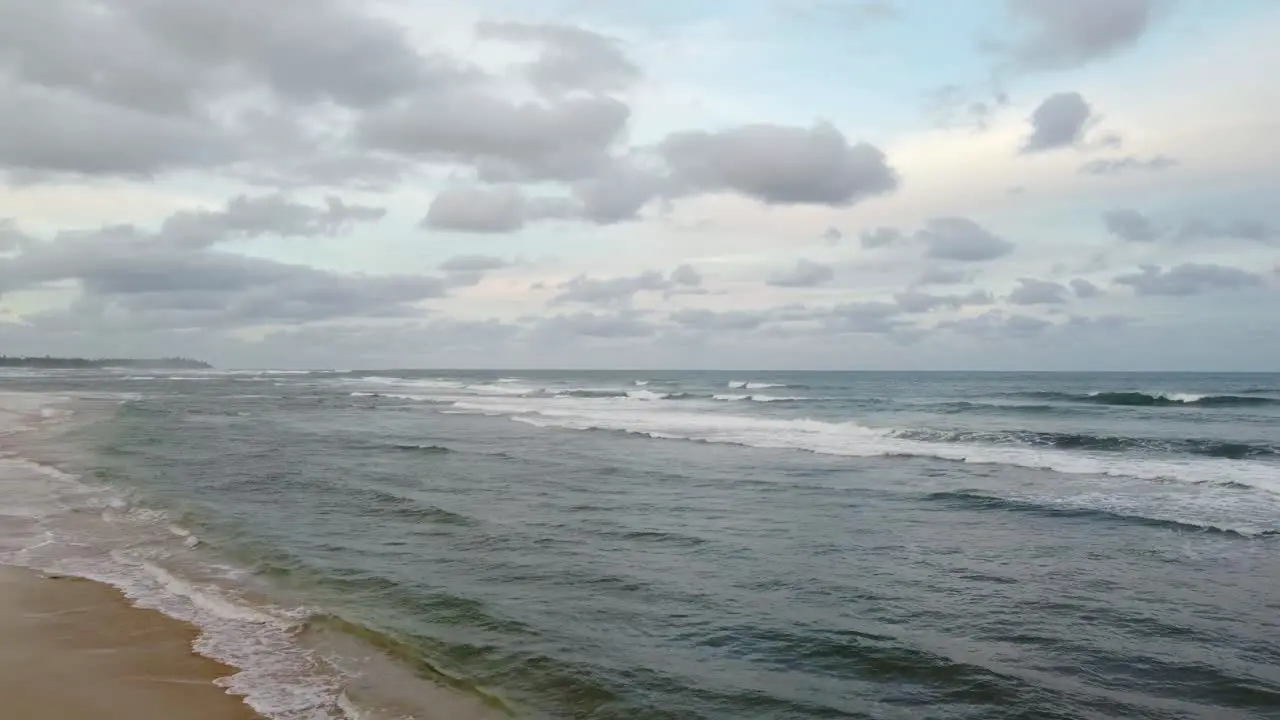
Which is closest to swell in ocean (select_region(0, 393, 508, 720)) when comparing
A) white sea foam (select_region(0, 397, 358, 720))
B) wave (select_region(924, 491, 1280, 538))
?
white sea foam (select_region(0, 397, 358, 720))

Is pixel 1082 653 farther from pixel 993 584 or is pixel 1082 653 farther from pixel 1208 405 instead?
pixel 1208 405

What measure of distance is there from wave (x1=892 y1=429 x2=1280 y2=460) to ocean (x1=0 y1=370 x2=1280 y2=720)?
278mm

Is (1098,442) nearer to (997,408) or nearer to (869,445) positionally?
(869,445)

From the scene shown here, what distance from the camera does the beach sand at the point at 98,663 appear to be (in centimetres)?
636

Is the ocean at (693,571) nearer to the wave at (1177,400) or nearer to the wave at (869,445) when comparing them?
the wave at (869,445)

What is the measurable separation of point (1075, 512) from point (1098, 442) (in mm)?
12543

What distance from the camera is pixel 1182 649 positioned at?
26.1 feet

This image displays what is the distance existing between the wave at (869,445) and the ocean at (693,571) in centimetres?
27

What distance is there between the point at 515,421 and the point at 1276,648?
2989 centimetres

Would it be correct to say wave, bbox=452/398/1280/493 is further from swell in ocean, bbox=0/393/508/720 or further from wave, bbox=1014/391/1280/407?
wave, bbox=1014/391/1280/407

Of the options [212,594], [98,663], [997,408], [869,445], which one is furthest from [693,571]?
[997,408]

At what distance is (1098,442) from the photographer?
25.4 m

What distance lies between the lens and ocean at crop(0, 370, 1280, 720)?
22.9 feet

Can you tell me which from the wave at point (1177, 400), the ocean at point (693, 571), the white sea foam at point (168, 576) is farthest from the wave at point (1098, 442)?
the white sea foam at point (168, 576)
